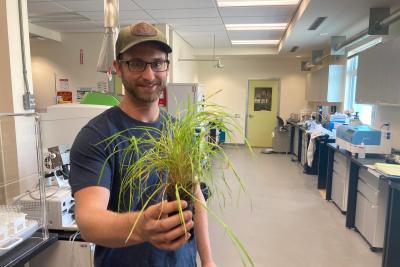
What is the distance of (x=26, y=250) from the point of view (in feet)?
5.08

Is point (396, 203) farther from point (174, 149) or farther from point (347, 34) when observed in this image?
point (347, 34)

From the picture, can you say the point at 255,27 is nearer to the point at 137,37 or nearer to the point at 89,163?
the point at 137,37

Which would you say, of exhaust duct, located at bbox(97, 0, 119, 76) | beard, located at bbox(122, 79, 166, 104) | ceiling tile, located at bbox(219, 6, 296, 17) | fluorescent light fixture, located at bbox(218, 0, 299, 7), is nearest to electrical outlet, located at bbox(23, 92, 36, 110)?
exhaust duct, located at bbox(97, 0, 119, 76)

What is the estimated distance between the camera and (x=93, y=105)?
81.8 inches

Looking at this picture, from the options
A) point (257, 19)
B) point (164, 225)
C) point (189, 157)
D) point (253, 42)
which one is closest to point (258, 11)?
point (257, 19)

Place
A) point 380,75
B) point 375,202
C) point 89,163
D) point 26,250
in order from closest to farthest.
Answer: point 89,163
point 26,250
point 375,202
point 380,75

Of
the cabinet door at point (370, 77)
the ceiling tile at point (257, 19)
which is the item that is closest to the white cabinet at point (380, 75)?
the cabinet door at point (370, 77)

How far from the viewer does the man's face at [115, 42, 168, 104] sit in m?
0.92

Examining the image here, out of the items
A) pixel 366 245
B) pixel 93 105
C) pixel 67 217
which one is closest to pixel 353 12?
pixel 366 245

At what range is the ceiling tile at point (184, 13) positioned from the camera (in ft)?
14.1

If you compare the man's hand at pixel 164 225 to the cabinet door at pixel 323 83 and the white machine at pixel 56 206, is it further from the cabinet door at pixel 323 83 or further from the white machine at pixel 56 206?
the cabinet door at pixel 323 83

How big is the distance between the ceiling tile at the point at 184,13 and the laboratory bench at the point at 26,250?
3557 mm

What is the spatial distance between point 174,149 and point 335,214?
385cm

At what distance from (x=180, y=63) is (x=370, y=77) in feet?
12.6
